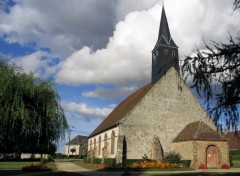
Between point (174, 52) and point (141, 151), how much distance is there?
1272 centimetres

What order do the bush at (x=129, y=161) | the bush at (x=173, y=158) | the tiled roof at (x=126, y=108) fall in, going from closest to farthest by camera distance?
1. the bush at (x=129, y=161)
2. the bush at (x=173, y=158)
3. the tiled roof at (x=126, y=108)

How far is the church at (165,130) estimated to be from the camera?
26.4 m

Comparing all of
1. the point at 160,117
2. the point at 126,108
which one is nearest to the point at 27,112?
the point at 160,117

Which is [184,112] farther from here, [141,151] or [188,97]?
[141,151]

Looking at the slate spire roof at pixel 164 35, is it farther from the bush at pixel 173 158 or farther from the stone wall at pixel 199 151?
the bush at pixel 173 158

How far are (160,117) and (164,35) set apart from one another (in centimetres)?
1109

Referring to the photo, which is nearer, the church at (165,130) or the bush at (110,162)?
the bush at (110,162)

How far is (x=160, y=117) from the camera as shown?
96.1 ft

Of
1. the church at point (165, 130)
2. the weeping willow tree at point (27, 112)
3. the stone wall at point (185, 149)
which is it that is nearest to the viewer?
the weeping willow tree at point (27, 112)

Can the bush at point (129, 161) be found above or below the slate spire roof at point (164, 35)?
below

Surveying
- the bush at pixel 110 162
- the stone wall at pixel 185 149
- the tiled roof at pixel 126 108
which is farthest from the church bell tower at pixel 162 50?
the bush at pixel 110 162

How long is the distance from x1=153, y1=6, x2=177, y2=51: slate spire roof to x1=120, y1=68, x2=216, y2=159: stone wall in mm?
5028

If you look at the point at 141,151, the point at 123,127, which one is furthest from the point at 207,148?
the point at 123,127

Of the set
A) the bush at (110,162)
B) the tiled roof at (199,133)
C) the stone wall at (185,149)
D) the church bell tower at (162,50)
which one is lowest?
the bush at (110,162)
